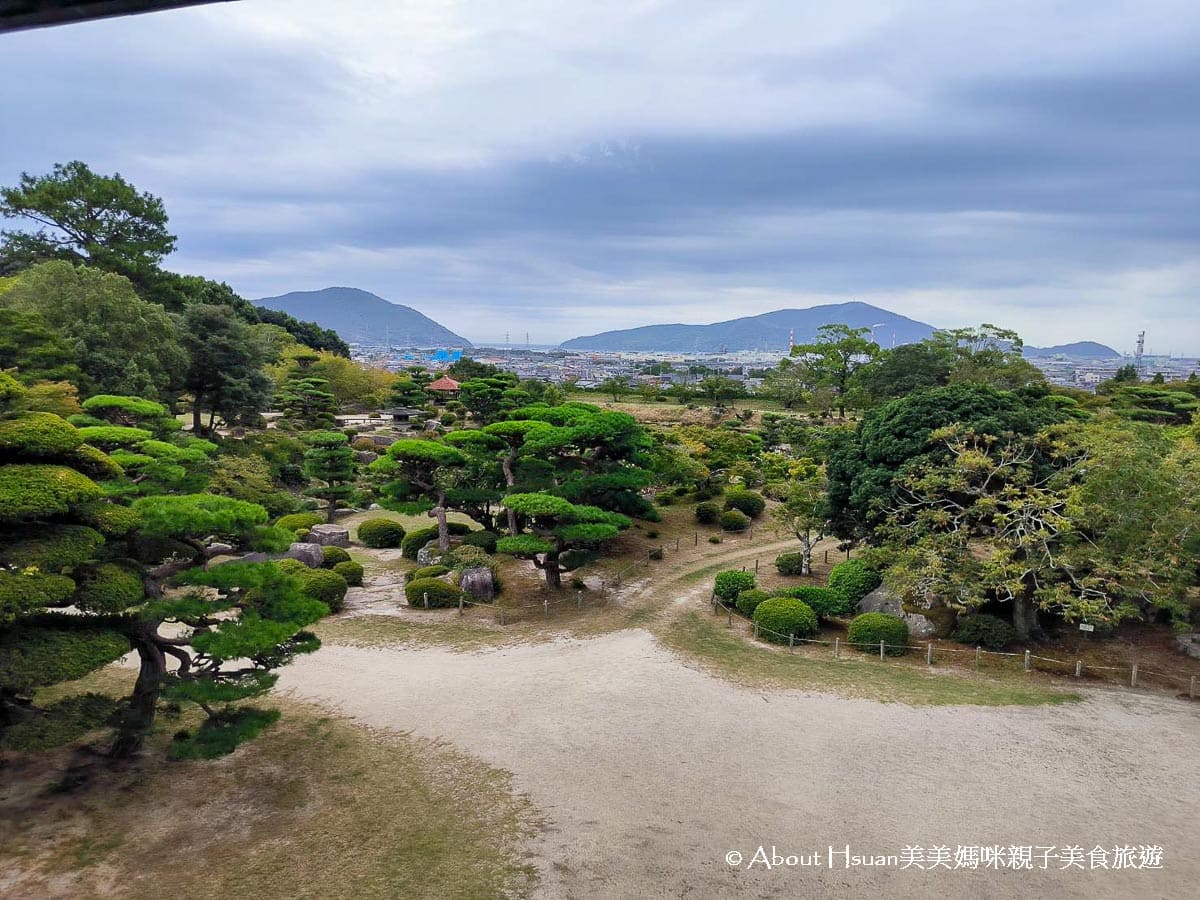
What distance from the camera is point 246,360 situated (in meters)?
32.2

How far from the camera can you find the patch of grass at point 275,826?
296 inches

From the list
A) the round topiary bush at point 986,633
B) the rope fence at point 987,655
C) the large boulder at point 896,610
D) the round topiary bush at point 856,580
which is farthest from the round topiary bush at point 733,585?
the round topiary bush at point 986,633

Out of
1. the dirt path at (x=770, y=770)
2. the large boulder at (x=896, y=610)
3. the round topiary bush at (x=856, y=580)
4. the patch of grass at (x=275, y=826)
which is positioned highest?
the round topiary bush at (x=856, y=580)

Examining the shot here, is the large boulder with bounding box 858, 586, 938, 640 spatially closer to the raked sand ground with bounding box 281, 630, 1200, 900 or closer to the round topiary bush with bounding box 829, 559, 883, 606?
the round topiary bush with bounding box 829, 559, 883, 606

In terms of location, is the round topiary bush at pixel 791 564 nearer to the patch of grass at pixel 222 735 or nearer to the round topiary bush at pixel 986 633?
the round topiary bush at pixel 986 633

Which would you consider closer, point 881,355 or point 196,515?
point 196,515

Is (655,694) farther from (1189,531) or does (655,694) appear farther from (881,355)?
(881,355)

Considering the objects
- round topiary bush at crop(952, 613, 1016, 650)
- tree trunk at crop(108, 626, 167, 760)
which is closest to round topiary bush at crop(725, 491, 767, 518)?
round topiary bush at crop(952, 613, 1016, 650)

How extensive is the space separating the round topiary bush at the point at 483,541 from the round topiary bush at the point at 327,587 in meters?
5.62

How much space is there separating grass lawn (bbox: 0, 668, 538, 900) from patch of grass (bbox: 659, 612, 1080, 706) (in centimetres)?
638

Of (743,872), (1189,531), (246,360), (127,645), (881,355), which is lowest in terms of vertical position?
(743,872)

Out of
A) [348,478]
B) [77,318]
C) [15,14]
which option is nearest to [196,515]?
[15,14]

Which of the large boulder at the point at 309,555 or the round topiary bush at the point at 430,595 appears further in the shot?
the large boulder at the point at 309,555

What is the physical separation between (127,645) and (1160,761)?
16.0 m
